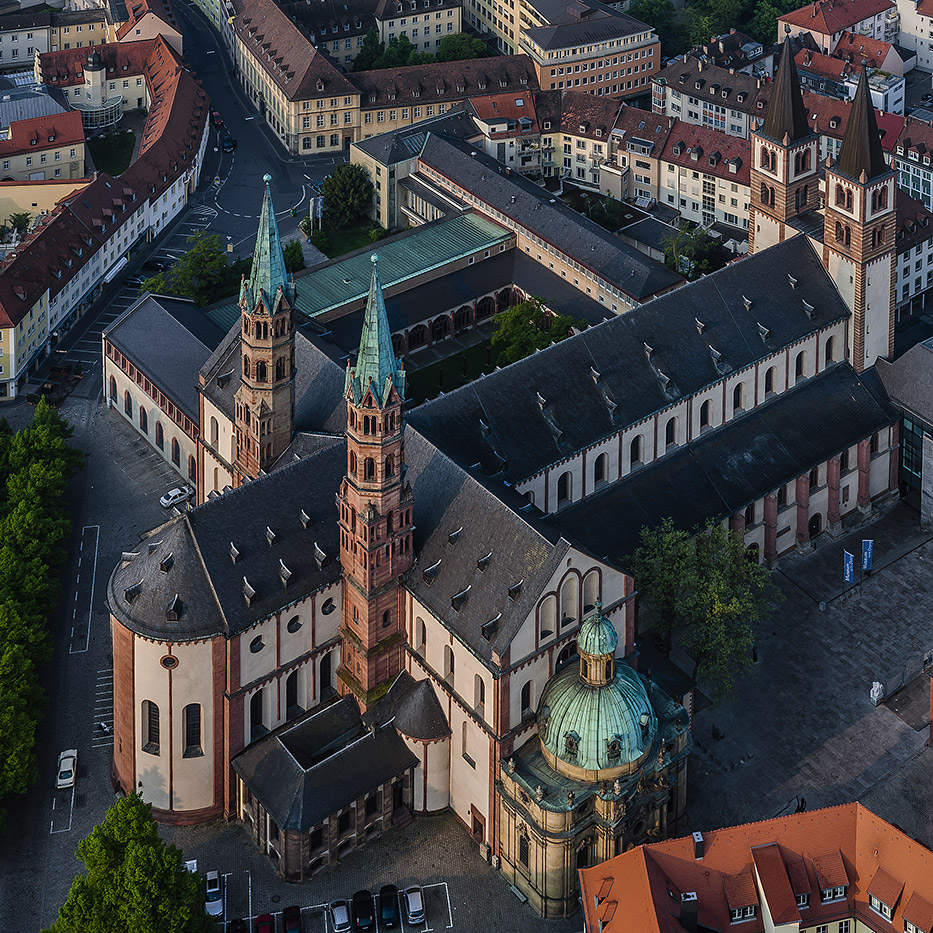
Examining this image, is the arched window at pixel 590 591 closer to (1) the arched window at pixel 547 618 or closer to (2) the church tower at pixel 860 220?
(1) the arched window at pixel 547 618

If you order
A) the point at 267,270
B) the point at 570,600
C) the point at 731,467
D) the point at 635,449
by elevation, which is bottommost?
the point at 731,467

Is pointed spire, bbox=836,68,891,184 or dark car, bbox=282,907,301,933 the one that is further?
pointed spire, bbox=836,68,891,184

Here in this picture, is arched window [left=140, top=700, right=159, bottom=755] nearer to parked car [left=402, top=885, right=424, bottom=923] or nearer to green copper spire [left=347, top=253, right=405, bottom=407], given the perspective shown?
parked car [left=402, top=885, right=424, bottom=923]

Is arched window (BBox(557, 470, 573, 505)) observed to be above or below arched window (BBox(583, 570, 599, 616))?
below

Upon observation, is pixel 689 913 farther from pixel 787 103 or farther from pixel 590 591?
pixel 787 103

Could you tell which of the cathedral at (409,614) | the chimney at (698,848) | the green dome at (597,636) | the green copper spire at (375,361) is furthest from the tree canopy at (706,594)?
the green copper spire at (375,361)

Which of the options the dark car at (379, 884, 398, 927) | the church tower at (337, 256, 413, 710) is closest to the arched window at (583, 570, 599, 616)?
the church tower at (337, 256, 413, 710)

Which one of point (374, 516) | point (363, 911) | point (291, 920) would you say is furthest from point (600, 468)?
point (291, 920)

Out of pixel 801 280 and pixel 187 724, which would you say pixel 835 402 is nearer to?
pixel 801 280
